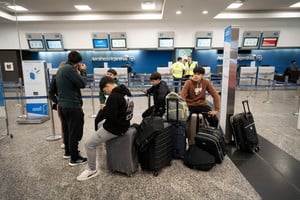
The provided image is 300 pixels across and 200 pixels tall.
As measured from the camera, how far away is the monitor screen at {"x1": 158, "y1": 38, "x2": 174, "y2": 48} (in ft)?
30.6

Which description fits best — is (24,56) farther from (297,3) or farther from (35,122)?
(297,3)

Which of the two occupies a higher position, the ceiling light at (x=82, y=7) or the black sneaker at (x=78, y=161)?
the ceiling light at (x=82, y=7)

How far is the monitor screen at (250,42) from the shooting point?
9321 millimetres

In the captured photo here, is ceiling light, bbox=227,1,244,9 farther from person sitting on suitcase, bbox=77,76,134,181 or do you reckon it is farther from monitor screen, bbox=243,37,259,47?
person sitting on suitcase, bbox=77,76,134,181

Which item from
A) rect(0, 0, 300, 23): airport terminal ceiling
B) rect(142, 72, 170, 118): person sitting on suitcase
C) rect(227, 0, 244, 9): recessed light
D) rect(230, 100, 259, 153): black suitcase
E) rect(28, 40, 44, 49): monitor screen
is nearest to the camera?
rect(230, 100, 259, 153): black suitcase

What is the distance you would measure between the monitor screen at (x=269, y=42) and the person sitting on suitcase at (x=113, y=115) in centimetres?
962

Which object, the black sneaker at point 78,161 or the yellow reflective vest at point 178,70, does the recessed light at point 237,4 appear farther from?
the black sneaker at point 78,161

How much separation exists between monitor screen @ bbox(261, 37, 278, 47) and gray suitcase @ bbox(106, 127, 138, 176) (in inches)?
380

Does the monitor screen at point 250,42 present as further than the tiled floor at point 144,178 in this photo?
Yes

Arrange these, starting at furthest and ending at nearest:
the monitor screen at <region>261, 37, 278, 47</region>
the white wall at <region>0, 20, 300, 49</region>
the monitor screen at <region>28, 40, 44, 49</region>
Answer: the monitor screen at <region>261, 37, 278, 47</region> → the white wall at <region>0, 20, 300, 49</region> → the monitor screen at <region>28, 40, 44, 49</region>

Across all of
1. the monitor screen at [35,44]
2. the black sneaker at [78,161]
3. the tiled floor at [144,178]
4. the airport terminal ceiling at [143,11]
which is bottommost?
the tiled floor at [144,178]

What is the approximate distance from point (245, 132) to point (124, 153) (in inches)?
77.6

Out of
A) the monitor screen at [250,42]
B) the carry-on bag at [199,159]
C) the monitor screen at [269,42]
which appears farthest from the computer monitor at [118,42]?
the carry-on bag at [199,159]

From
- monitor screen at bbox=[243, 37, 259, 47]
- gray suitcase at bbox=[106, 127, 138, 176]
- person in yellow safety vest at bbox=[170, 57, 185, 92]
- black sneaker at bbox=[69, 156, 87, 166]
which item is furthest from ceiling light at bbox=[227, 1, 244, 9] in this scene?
black sneaker at bbox=[69, 156, 87, 166]
